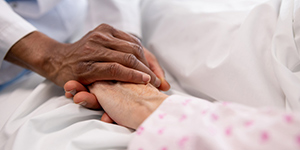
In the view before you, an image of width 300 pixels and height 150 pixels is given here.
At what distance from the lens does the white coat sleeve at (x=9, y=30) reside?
2.40 feet

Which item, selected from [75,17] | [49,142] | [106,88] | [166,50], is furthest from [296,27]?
[75,17]

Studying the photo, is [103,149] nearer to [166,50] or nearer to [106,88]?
[106,88]

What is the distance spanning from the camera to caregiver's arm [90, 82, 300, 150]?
0.32 metres

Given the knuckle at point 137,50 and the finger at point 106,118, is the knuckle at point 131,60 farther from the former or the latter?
the finger at point 106,118

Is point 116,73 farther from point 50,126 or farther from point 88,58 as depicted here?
point 50,126

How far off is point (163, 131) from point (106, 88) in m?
0.29

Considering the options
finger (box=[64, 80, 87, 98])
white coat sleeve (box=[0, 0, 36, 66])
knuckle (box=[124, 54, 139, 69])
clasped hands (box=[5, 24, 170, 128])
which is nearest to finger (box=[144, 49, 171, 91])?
clasped hands (box=[5, 24, 170, 128])

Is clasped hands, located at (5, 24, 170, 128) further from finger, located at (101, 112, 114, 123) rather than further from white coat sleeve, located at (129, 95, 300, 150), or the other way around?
white coat sleeve, located at (129, 95, 300, 150)

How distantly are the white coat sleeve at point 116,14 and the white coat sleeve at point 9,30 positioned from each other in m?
0.34

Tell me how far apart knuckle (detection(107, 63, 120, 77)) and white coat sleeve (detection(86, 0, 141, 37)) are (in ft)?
1.21

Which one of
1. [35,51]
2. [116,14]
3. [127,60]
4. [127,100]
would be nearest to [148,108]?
[127,100]

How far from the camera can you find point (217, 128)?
0.38 m

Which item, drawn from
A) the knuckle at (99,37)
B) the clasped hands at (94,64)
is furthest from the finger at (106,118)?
the knuckle at (99,37)

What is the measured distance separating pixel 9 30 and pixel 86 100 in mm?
365
